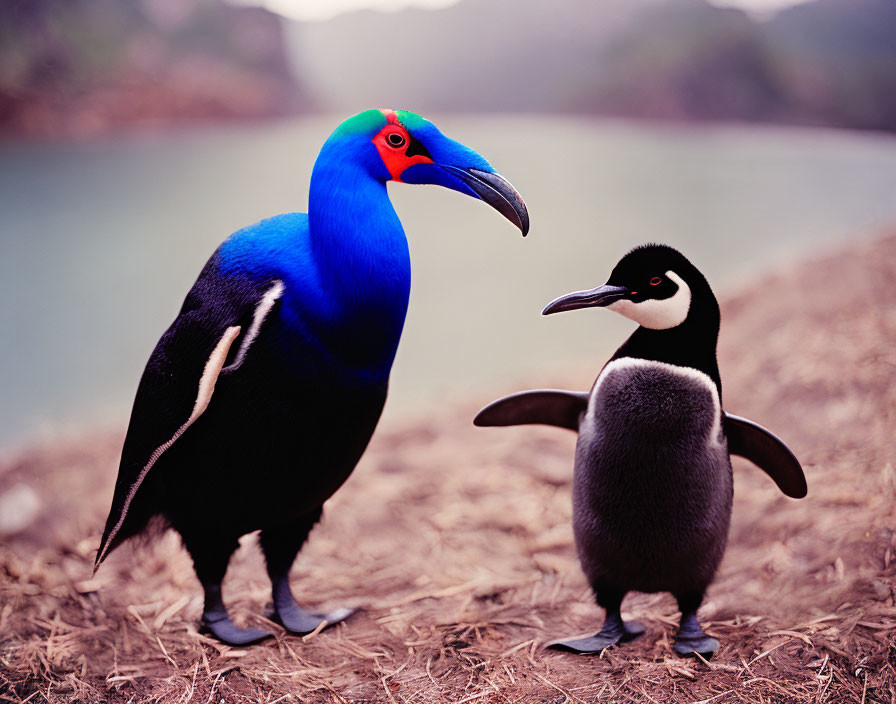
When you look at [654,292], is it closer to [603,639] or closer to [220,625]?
[603,639]

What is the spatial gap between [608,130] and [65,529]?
7.05ft

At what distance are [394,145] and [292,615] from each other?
0.89 metres

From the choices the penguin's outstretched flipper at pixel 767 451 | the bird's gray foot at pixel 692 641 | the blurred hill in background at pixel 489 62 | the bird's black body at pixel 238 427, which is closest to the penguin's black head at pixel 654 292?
the penguin's outstretched flipper at pixel 767 451

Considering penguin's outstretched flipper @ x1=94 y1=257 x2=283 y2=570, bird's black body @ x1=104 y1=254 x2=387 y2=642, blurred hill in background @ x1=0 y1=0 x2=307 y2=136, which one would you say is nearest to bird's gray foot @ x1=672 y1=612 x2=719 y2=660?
bird's black body @ x1=104 y1=254 x2=387 y2=642

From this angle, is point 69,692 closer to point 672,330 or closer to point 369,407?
point 369,407

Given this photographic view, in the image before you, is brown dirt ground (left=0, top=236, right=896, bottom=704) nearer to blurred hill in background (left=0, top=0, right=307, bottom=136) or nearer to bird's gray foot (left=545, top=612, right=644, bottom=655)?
bird's gray foot (left=545, top=612, right=644, bottom=655)

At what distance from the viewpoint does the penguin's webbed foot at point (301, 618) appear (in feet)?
4.46

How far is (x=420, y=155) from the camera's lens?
3.59 feet

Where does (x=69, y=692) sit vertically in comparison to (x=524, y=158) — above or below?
below

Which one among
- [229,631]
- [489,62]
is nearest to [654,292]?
[229,631]

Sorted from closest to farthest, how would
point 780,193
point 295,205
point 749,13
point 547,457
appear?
point 547,457 → point 295,205 → point 749,13 → point 780,193

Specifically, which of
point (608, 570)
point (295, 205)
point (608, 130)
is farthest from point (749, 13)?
point (608, 570)

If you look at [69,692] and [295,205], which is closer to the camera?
[69,692]

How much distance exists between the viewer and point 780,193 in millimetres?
2789
